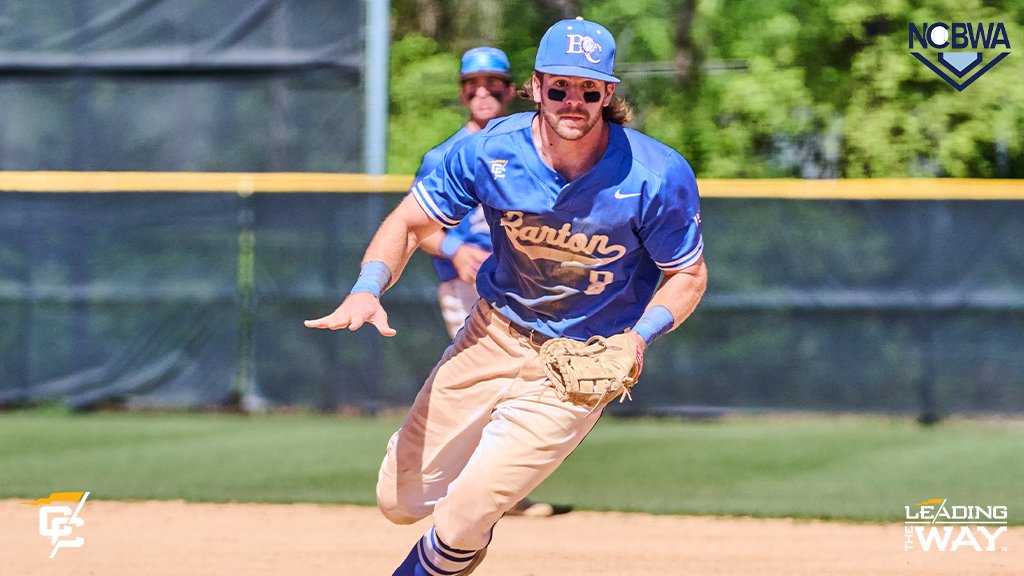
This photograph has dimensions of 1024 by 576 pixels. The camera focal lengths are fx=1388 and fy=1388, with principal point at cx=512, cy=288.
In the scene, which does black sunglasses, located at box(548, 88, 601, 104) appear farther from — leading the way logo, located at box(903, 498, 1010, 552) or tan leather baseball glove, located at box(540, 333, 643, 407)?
leading the way logo, located at box(903, 498, 1010, 552)

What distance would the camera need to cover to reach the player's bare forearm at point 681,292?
4637 mm

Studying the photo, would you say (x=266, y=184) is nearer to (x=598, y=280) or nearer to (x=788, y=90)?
(x=788, y=90)

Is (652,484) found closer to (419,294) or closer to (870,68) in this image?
(419,294)

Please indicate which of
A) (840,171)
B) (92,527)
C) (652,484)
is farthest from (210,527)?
(840,171)

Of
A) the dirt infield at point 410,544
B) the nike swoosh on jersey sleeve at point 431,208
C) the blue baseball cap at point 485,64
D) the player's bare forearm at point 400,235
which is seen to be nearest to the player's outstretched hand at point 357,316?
the player's bare forearm at point 400,235

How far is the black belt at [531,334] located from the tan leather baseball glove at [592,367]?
0.25 metres

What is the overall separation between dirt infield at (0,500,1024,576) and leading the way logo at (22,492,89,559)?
0.15 feet

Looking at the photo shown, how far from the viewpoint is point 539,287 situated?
4785 millimetres

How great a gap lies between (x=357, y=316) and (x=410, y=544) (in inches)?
104

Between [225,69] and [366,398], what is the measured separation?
290cm

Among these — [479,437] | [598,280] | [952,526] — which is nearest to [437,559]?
[479,437]

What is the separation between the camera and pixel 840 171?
12891 mm

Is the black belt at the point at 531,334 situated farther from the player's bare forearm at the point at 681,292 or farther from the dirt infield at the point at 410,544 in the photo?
the dirt infield at the point at 410,544

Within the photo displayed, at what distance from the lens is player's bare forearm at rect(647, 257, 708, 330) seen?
464 centimetres
